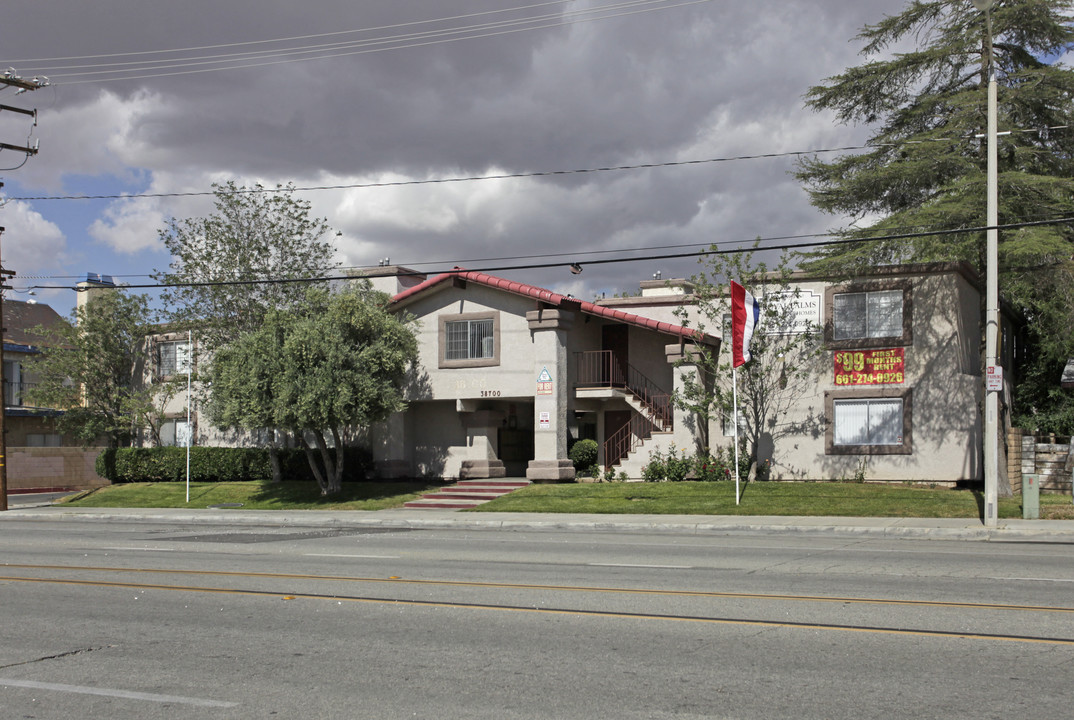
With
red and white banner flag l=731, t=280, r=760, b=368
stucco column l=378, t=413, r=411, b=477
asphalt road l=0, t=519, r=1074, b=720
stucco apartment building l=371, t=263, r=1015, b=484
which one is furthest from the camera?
stucco column l=378, t=413, r=411, b=477

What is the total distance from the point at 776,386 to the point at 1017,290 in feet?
33.5

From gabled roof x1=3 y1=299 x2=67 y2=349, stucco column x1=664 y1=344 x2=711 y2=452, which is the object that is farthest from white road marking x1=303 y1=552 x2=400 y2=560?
gabled roof x1=3 y1=299 x2=67 y2=349

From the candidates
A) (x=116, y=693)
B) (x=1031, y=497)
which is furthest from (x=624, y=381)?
(x=116, y=693)

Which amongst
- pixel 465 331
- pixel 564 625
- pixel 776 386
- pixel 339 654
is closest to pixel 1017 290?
pixel 776 386

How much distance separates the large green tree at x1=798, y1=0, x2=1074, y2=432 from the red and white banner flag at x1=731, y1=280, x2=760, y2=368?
220 centimetres

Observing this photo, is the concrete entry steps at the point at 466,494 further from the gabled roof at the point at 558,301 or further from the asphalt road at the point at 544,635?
the asphalt road at the point at 544,635

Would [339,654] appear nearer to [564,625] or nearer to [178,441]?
[564,625]

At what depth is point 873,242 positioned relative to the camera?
23.8 metres

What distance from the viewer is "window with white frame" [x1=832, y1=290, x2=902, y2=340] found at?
25969mm

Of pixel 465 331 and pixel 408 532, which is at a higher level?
pixel 465 331

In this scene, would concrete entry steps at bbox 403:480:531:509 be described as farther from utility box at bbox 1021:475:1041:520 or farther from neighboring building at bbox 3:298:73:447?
neighboring building at bbox 3:298:73:447

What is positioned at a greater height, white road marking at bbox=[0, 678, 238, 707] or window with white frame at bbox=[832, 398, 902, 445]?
window with white frame at bbox=[832, 398, 902, 445]

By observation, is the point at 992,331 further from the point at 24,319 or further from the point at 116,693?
the point at 24,319

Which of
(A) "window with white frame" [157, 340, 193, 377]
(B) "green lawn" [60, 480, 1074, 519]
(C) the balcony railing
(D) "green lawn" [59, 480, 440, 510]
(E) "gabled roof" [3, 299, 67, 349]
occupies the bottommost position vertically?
(D) "green lawn" [59, 480, 440, 510]
